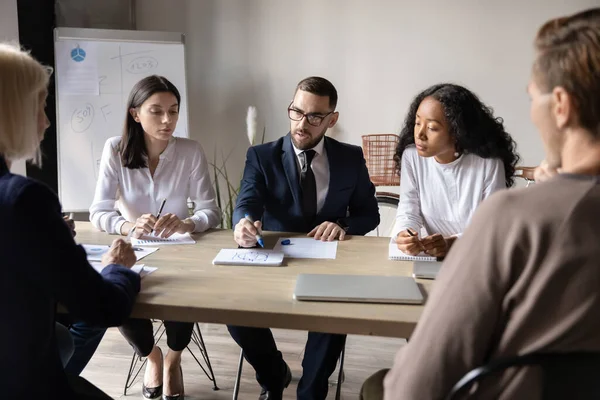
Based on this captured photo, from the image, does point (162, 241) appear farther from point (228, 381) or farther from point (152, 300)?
point (228, 381)

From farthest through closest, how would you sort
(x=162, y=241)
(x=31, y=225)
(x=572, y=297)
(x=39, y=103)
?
(x=162, y=241) < (x=39, y=103) < (x=31, y=225) < (x=572, y=297)

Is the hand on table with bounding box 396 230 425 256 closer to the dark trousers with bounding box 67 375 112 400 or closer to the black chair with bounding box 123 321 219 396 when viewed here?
the dark trousers with bounding box 67 375 112 400

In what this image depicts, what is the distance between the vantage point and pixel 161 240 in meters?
1.78

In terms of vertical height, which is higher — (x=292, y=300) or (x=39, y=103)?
(x=39, y=103)

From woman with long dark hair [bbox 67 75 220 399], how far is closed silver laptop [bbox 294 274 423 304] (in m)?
0.78

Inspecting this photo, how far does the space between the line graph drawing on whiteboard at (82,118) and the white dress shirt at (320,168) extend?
5.81 feet

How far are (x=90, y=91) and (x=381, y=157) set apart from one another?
2.09 meters

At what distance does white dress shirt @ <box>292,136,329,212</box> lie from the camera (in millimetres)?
2139

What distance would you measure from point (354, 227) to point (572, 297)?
1.36 meters

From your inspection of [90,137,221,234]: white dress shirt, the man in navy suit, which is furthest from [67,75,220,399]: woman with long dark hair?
the man in navy suit

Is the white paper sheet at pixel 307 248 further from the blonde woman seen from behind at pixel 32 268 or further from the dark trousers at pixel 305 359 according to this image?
the blonde woman seen from behind at pixel 32 268

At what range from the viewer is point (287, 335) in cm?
273

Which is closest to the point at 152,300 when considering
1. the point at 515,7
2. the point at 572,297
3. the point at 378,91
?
the point at 572,297

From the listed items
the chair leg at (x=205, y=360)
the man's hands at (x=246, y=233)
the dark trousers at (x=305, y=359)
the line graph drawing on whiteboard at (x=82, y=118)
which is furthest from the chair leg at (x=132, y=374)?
the line graph drawing on whiteboard at (x=82, y=118)
